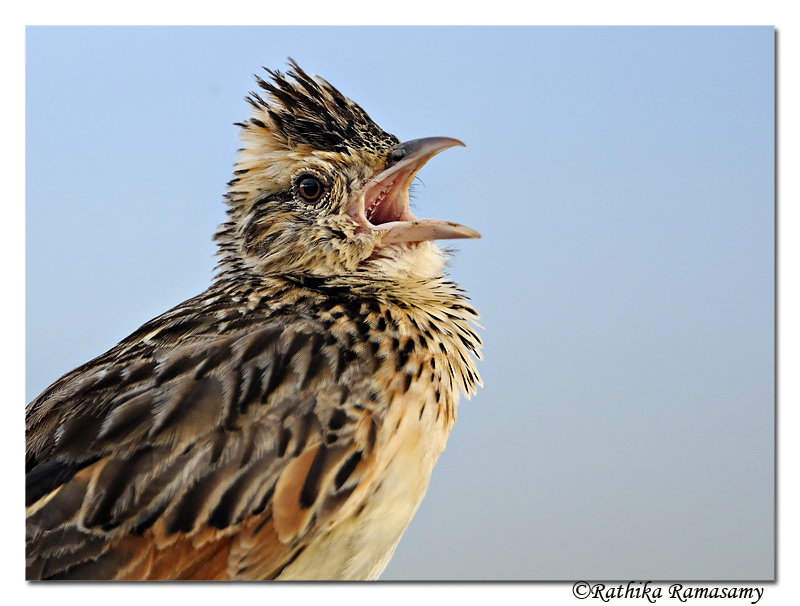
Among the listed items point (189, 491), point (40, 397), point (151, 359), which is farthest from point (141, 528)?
point (40, 397)

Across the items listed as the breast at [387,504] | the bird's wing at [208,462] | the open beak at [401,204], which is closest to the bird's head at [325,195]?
the open beak at [401,204]

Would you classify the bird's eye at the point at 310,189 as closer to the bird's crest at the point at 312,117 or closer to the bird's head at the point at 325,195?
the bird's head at the point at 325,195

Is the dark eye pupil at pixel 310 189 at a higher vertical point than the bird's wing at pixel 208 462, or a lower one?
higher

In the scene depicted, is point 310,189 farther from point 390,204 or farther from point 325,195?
point 390,204

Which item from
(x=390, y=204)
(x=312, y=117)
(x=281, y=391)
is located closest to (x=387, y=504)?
(x=281, y=391)

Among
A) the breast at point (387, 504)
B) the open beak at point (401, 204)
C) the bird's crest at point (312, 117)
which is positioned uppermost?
the bird's crest at point (312, 117)

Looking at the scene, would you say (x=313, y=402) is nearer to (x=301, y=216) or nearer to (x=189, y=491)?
(x=189, y=491)

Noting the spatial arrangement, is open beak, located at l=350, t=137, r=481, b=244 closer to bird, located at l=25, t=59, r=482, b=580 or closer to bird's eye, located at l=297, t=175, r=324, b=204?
bird, located at l=25, t=59, r=482, b=580
